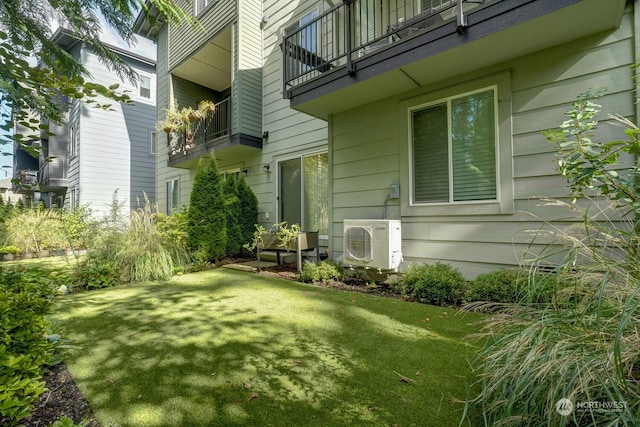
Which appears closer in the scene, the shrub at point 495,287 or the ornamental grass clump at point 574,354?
the ornamental grass clump at point 574,354

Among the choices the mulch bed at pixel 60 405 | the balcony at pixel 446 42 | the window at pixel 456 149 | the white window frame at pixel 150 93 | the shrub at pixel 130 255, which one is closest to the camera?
the mulch bed at pixel 60 405

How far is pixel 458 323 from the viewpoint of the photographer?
286 centimetres

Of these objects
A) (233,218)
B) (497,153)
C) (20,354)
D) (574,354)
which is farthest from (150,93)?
(574,354)

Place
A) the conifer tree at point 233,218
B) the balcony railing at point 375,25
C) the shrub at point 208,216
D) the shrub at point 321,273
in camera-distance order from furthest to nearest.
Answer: the conifer tree at point 233,218 < the shrub at point 208,216 < the shrub at point 321,273 < the balcony railing at point 375,25

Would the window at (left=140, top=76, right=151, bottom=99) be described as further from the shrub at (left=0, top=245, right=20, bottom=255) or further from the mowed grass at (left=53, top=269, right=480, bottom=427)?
the mowed grass at (left=53, top=269, right=480, bottom=427)

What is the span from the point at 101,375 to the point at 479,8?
16.0ft

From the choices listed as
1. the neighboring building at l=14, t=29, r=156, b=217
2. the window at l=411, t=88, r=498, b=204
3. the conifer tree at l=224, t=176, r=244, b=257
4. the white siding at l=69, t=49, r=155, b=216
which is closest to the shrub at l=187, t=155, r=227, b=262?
the conifer tree at l=224, t=176, r=244, b=257

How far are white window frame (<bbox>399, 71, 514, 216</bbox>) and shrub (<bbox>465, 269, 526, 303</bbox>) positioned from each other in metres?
0.81

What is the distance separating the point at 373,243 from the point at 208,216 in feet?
13.1

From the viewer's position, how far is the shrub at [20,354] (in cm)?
130

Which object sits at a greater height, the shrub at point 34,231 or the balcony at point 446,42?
the balcony at point 446,42

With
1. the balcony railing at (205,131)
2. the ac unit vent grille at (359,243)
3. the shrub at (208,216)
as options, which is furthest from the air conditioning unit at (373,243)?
the balcony railing at (205,131)

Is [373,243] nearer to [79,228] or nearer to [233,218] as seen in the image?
[233,218]

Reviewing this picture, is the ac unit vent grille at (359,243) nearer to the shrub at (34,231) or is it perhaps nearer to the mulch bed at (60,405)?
the mulch bed at (60,405)
